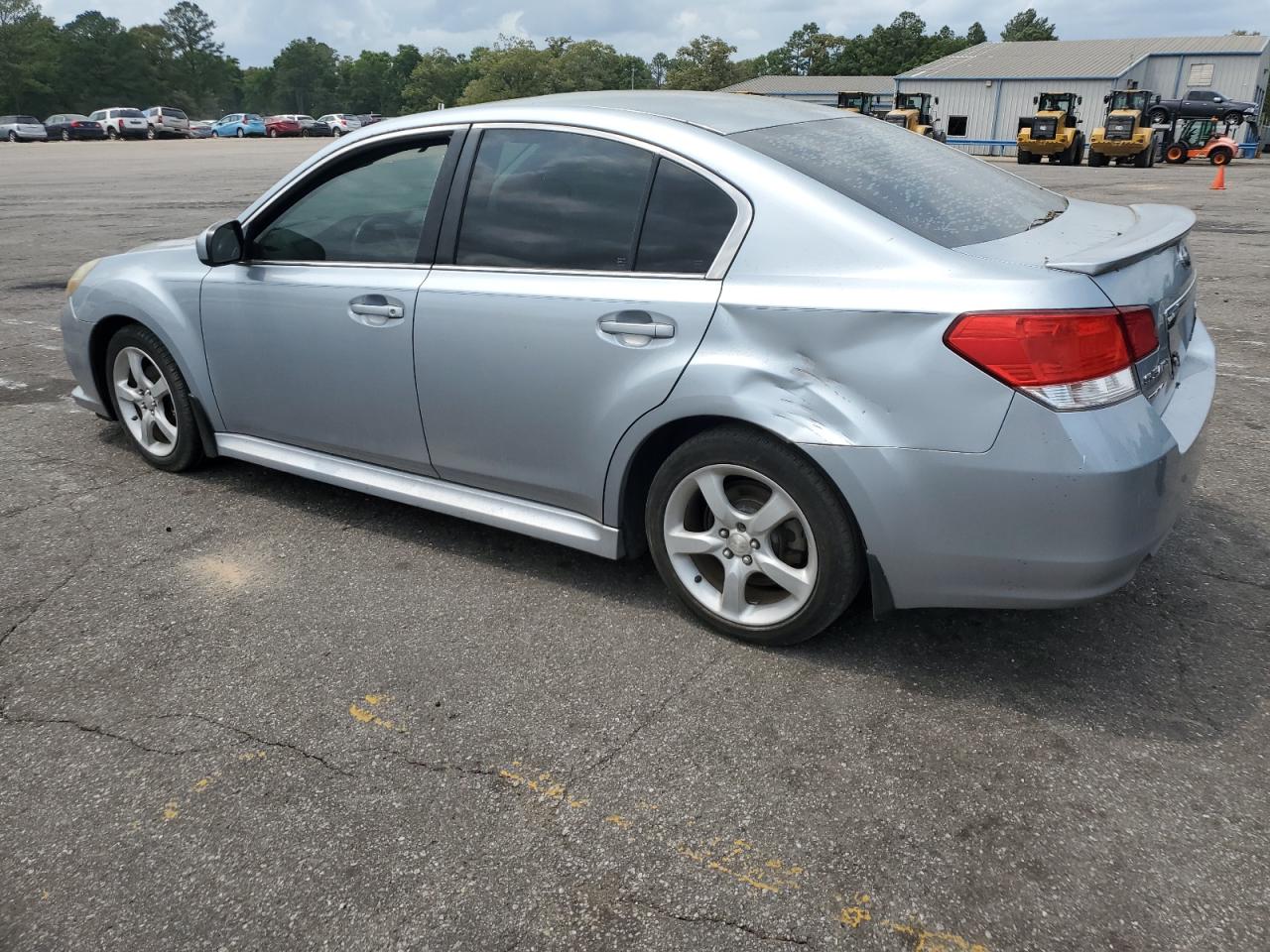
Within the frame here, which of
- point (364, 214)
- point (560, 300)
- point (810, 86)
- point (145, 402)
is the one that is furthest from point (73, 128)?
point (560, 300)

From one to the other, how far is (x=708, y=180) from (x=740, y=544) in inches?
43.3

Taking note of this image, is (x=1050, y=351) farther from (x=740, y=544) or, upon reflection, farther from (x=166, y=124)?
(x=166, y=124)

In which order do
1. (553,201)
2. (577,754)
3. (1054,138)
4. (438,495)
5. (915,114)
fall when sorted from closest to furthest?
(577,754) < (553,201) < (438,495) < (1054,138) < (915,114)

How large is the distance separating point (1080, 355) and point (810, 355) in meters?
0.68

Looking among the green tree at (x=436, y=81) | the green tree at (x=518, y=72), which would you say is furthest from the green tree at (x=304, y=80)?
the green tree at (x=518, y=72)

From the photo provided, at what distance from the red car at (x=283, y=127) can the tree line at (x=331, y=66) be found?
19.5m

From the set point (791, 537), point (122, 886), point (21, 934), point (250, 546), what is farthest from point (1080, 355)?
point (250, 546)

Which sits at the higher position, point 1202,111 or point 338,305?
point 338,305

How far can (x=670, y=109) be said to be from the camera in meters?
3.34

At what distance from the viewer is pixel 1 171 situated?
27.8m


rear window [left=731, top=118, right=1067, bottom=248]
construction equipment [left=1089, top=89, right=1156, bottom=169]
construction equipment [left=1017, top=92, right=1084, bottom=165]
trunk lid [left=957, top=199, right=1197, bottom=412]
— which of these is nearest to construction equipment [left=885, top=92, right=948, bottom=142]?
construction equipment [left=1017, top=92, right=1084, bottom=165]

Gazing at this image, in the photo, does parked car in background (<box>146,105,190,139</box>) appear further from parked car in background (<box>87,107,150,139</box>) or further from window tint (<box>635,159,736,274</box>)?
window tint (<box>635,159,736,274</box>)

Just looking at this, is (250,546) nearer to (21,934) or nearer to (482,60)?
(21,934)

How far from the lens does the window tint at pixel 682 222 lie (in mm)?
2984
